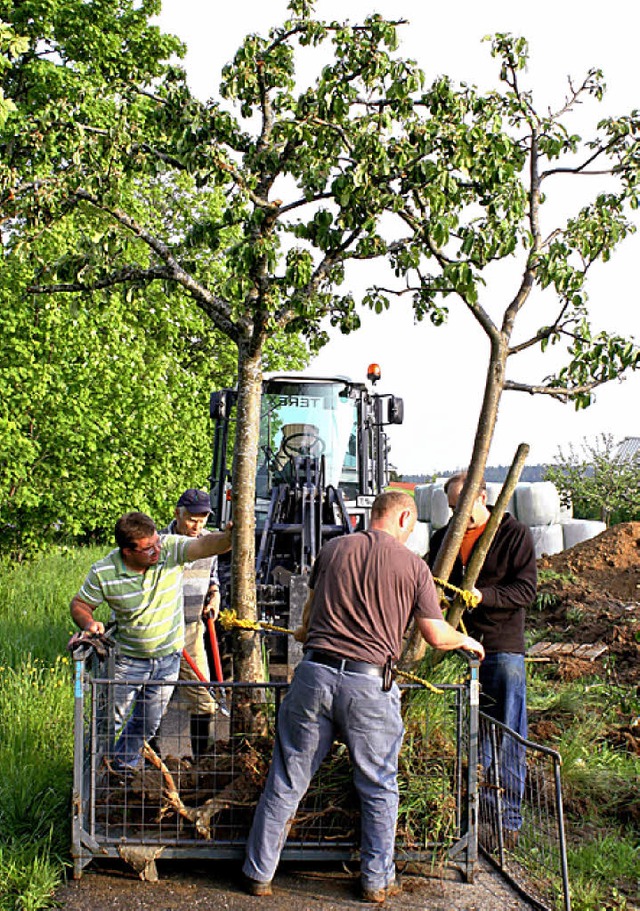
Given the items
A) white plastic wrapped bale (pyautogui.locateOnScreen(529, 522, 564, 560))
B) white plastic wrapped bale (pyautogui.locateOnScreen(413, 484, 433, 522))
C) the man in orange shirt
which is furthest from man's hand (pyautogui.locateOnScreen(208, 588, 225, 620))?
white plastic wrapped bale (pyautogui.locateOnScreen(413, 484, 433, 522))

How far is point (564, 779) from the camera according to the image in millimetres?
6629

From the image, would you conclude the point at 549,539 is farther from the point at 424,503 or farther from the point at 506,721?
the point at 506,721

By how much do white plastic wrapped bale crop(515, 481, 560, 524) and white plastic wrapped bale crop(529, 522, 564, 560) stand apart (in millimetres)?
1094

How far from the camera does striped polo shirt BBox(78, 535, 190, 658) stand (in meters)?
6.02

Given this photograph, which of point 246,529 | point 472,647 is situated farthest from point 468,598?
point 246,529

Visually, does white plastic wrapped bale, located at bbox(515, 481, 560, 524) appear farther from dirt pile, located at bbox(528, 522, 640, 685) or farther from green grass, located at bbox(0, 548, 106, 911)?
green grass, located at bbox(0, 548, 106, 911)

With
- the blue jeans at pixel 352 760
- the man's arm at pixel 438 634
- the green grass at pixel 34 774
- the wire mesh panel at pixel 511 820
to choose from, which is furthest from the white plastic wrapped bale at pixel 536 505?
the blue jeans at pixel 352 760

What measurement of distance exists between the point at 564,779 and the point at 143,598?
289cm

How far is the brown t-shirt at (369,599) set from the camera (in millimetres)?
4859

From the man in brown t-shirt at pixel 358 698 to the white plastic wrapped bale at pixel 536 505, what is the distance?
1642cm

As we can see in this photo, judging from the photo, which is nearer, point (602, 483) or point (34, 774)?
point (34, 774)

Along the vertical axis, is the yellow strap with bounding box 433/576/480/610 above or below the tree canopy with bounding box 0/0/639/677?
below

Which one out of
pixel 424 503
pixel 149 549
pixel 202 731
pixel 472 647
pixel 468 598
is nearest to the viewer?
pixel 472 647

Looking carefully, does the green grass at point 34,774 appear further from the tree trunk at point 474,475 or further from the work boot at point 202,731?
the tree trunk at point 474,475
